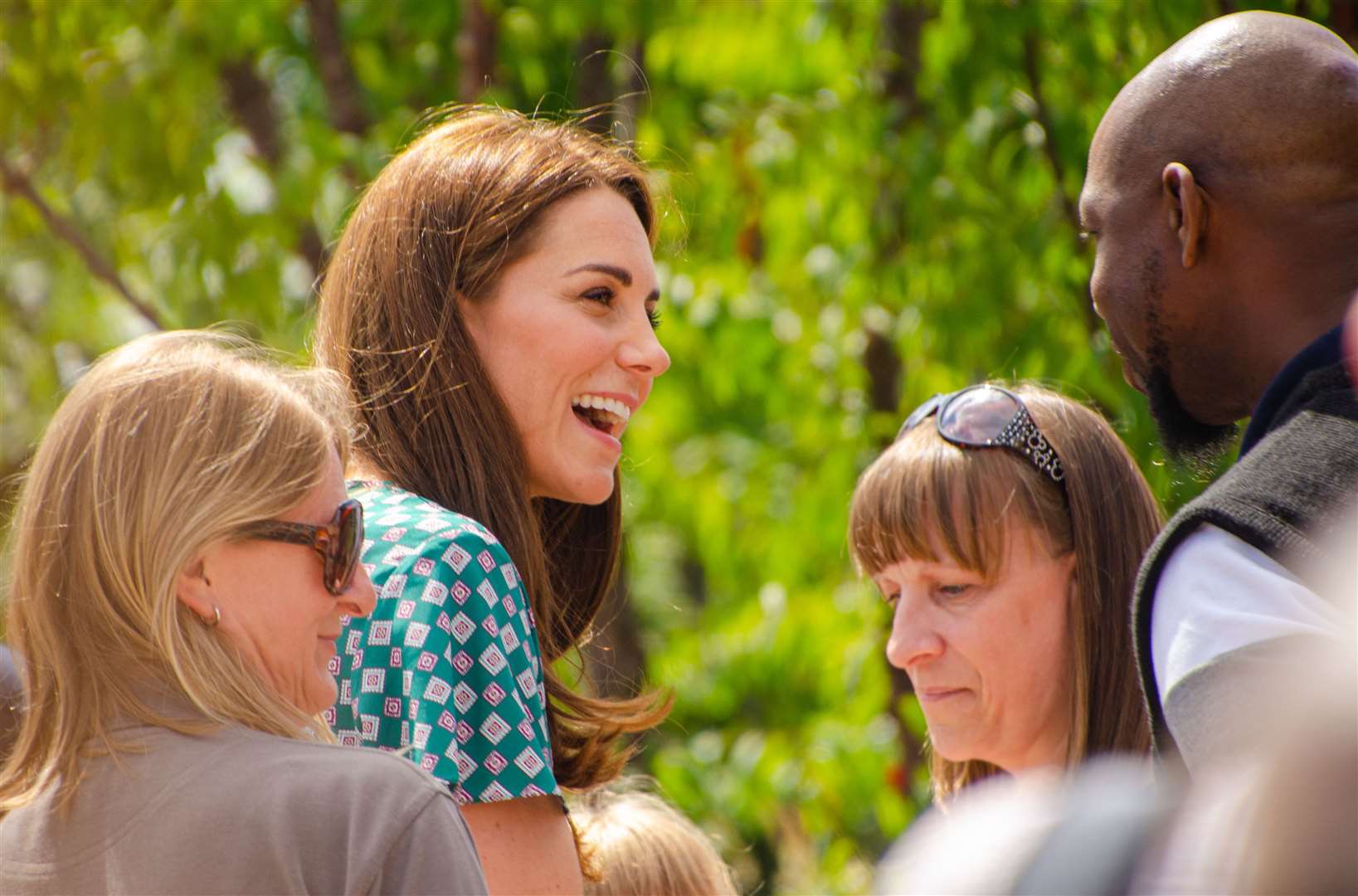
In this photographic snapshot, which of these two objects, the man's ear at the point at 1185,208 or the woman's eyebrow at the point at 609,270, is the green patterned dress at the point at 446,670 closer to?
the woman's eyebrow at the point at 609,270

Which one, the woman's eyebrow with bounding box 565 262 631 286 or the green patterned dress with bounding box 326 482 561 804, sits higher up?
the woman's eyebrow with bounding box 565 262 631 286

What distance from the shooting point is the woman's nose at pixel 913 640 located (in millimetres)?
2932

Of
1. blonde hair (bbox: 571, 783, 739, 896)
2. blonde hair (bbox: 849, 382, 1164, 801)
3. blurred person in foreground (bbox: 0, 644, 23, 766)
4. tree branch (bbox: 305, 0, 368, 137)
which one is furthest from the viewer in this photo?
tree branch (bbox: 305, 0, 368, 137)

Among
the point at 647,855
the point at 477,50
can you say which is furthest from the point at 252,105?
the point at 647,855

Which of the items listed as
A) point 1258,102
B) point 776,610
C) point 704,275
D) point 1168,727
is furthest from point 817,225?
point 1168,727

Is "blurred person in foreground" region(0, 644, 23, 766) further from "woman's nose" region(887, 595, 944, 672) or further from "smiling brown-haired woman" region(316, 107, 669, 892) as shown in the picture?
"woman's nose" region(887, 595, 944, 672)

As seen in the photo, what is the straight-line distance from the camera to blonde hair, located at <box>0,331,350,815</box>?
5.76 feet

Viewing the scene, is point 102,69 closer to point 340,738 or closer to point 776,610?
point 776,610

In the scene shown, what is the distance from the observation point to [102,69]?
5977mm

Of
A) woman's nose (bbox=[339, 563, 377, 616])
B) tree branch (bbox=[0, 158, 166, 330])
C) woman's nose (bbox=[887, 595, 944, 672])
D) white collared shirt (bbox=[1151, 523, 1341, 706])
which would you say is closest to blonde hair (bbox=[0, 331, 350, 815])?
woman's nose (bbox=[339, 563, 377, 616])

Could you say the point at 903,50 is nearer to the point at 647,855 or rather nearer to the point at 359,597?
the point at 647,855

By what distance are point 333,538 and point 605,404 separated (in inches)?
34.7

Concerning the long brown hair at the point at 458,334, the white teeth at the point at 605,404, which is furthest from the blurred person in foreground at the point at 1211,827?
the white teeth at the point at 605,404

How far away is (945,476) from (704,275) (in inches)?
119
